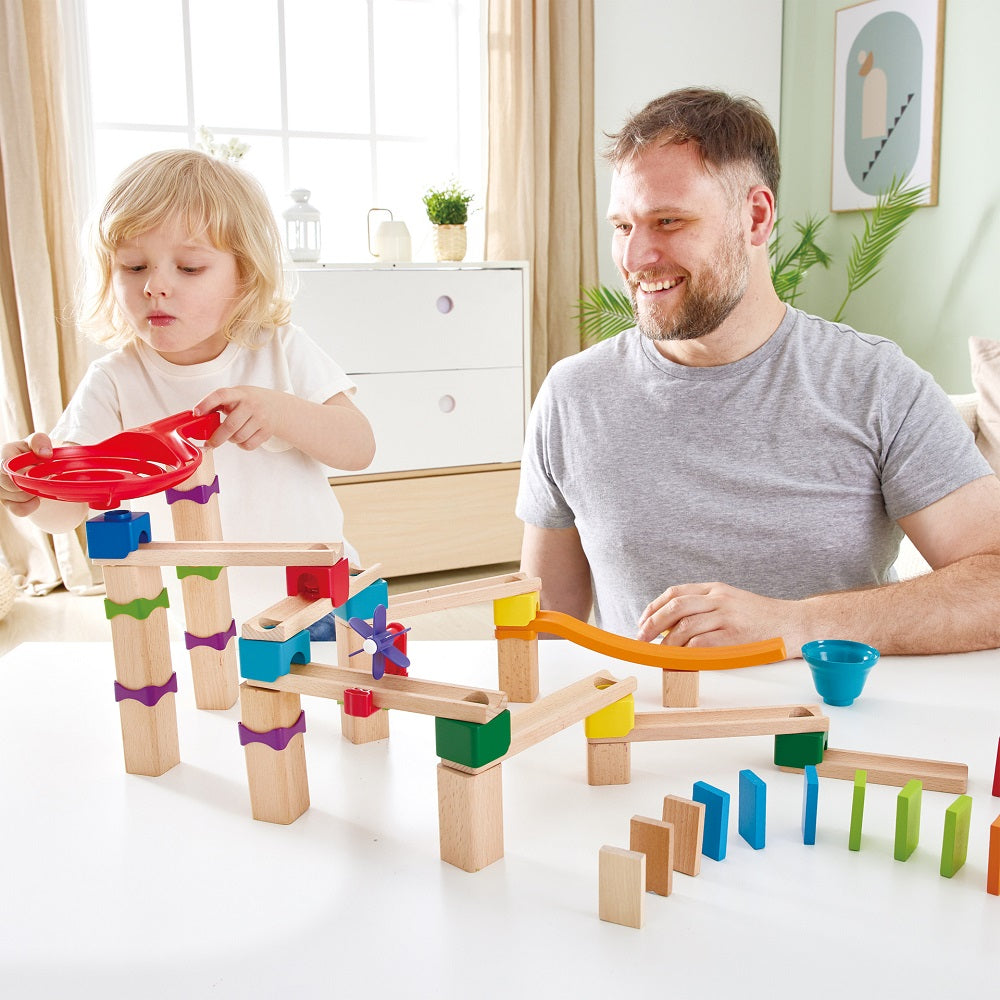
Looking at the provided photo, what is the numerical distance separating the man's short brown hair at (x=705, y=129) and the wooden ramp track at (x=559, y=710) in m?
0.91

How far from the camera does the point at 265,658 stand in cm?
77

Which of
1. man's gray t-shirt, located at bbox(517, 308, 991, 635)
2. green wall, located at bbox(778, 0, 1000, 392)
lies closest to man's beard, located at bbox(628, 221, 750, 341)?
man's gray t-shirt, located at bbox(517, 308, 991, 635)

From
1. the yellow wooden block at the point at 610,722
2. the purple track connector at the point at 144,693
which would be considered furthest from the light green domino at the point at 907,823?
the purple track connector at the point at 144,693

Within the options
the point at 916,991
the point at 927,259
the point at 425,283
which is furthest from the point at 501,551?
the point at 916,991

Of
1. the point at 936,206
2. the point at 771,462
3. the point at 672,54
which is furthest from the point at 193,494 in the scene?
the point at 672,54

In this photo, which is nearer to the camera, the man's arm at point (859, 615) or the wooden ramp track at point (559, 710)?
the wooden ramp track at point (559, 710)

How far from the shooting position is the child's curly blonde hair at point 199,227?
1.34 meters

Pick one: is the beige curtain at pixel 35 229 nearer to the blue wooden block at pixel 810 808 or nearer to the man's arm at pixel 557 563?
the man's arm at pixel 557 563

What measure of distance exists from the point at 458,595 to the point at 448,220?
3.00 m

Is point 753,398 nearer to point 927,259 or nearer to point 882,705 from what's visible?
point 882,705

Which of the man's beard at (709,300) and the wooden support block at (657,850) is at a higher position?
the man's beard at (709,300)

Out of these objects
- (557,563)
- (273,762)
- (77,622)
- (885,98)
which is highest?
(885,98)

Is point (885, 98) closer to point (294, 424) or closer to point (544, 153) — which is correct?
point (544, 153)

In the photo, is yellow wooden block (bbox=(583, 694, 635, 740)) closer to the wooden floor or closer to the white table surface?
the white table surface
